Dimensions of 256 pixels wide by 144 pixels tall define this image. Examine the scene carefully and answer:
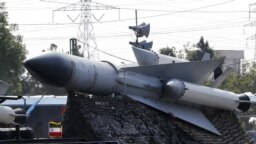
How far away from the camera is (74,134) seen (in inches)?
582

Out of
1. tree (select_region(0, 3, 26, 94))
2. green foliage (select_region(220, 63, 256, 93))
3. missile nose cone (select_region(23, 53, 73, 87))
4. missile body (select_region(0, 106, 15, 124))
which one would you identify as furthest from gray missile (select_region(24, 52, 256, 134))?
green foliage (select_region(220, 63, 256, 93))

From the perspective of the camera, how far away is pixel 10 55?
4644cm

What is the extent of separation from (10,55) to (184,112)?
30.4m

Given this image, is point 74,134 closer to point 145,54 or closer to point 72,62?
point 72,62

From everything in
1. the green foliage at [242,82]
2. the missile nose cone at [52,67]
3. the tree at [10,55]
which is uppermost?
the missile nose cone at [52,67]

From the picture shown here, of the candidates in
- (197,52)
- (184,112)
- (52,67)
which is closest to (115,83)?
(52,67)

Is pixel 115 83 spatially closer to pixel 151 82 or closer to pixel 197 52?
pixel 151 82

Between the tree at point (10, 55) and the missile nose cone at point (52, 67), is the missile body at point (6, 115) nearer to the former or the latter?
the missile nose cone at point (52, 67)

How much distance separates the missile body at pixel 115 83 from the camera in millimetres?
14312

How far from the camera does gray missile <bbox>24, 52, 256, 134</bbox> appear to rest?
14.4 metres

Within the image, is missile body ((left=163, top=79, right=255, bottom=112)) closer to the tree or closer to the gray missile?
the gray missile

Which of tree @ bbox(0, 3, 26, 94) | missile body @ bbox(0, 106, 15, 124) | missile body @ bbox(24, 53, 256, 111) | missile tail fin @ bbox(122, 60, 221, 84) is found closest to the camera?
missile body @ bbox(24, 53, 256, 111)

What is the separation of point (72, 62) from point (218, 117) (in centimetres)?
497

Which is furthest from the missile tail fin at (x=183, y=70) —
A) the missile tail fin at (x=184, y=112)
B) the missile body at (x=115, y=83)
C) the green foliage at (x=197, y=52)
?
the green foliage at (x=197, y=52)
